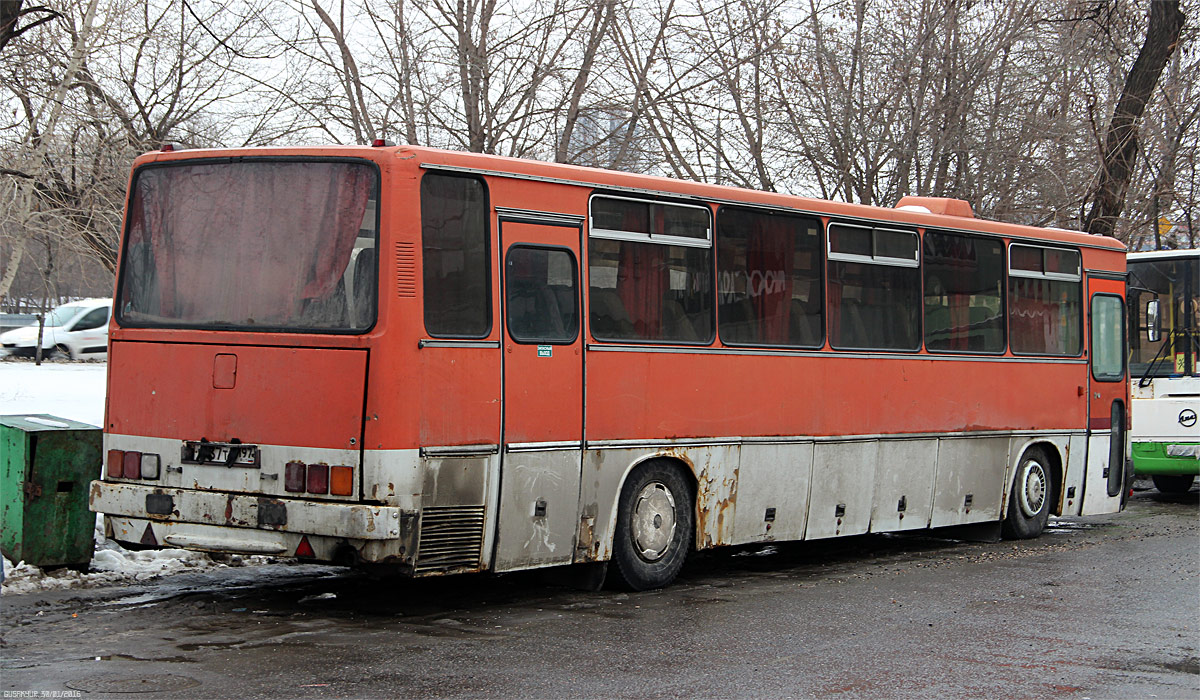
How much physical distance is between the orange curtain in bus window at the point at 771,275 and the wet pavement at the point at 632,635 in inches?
78.1

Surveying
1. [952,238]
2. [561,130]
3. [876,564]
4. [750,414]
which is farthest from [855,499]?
[561,130]

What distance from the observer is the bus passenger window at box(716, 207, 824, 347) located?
10016mm

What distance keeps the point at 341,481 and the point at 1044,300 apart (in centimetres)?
832

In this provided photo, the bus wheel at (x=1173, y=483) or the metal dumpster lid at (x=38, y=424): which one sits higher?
the metal dumpster lid at (x=38, y=424)

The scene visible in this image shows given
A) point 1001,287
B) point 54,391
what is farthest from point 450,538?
point 54,391

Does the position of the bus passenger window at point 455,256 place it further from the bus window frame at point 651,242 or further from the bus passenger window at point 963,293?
the bus passenger window at point 963,293

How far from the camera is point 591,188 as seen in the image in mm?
9039

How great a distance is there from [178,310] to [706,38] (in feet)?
43.3

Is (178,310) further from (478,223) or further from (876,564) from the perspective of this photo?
(876,564)

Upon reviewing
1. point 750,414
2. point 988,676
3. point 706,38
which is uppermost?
point 706,38

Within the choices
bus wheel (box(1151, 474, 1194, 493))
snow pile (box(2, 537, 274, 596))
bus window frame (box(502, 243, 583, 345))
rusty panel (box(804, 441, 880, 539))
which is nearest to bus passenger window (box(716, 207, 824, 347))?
rusty panel (box(804, 441, 880, 539))

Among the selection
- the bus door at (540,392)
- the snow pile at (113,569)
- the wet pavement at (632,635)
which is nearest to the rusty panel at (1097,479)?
the wet pavement at (632,635)

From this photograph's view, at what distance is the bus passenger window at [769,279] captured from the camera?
10.0m

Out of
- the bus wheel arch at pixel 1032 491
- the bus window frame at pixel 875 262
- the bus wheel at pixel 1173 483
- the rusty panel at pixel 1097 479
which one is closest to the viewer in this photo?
the bus window frame at pixel 875 262
